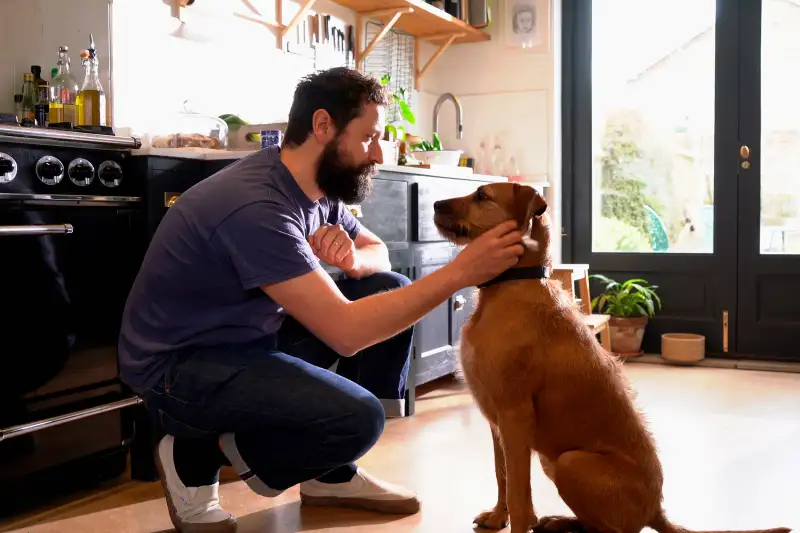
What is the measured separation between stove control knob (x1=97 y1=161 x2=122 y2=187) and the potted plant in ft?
9.63

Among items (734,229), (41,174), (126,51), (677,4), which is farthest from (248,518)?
(677,4)

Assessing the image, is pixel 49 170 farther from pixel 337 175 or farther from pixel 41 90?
pixel 337 175

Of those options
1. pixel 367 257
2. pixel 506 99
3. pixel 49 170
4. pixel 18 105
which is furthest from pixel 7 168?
pixel 506 99

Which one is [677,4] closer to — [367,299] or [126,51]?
[126,51]

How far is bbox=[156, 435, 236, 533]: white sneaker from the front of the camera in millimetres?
1833

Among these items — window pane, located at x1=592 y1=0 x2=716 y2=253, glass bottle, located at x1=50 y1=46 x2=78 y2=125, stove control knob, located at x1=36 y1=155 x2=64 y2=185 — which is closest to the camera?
stove control knob, located at x1=36 y1=155 x2=64 y2=185

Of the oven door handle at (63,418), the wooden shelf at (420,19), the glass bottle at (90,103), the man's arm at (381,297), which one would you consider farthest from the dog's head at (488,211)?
the wooden shelf at (420,19)

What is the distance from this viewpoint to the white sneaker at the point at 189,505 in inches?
72.2

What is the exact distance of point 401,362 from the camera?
2.06 metres

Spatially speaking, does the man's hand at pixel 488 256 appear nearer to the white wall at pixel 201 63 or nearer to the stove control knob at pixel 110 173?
the stove control knob at pixel 110 173

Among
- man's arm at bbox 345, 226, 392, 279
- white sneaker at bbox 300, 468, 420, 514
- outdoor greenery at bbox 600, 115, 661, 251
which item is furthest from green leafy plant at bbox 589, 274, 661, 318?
white sneaker at bbox 300, 468, 420, 514

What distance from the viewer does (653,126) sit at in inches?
179

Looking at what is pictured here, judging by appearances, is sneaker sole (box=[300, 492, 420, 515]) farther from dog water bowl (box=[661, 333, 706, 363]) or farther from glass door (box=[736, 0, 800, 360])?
glass door (box=[736, 0, 800, 360])

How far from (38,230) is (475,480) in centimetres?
137
